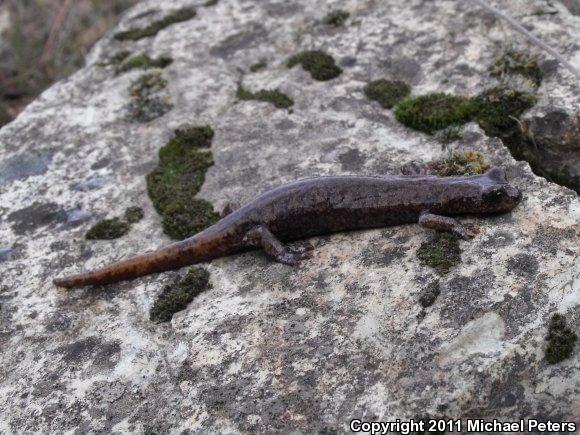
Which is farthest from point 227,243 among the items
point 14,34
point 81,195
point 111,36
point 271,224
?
point 14,34

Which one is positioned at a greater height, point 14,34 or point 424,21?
point 424,21

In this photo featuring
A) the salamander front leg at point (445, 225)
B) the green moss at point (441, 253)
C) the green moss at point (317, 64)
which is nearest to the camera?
the green moss at point (441, 253)

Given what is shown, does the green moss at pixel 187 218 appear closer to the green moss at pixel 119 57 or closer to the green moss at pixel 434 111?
the green moss at pixel 434 111

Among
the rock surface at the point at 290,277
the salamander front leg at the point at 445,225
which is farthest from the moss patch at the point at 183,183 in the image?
the salamander front leg at the point at 445,225

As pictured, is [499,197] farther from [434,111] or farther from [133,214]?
[133,214]

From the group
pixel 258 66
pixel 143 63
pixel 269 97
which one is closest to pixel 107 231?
pixel 269 97

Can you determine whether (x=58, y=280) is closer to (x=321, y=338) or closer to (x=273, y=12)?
(x=321, y=338)
